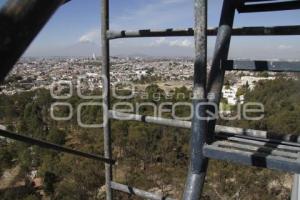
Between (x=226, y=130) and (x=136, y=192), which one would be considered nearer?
(x=226, y=130)

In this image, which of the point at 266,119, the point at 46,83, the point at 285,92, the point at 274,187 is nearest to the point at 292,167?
the point at 274,187

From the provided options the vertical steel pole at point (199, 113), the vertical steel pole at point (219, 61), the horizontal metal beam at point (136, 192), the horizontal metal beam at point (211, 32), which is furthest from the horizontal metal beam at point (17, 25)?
the horizontal metal beam at point (136, 192)

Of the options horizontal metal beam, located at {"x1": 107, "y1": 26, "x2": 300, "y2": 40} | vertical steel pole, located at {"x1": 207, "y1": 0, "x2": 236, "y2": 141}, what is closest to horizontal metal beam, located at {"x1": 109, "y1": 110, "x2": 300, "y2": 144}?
vertical steel pole, located at {"x1": 207, "y1": 0, "x2": 236, "y2": 141}

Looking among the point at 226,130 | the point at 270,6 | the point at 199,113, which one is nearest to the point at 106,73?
the point at 226,130

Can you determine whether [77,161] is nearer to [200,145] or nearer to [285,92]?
[285,92]

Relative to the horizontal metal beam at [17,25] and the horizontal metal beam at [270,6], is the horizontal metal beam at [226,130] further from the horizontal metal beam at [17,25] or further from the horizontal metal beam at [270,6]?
the horizontal metal beam at [17,25]

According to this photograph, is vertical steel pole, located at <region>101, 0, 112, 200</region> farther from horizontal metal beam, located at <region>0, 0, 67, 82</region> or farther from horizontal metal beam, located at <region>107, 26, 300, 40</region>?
horizontal metal beam, located at <region>0, 0, 67, 82</region>

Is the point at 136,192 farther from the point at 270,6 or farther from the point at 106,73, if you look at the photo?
the point at 270,6
